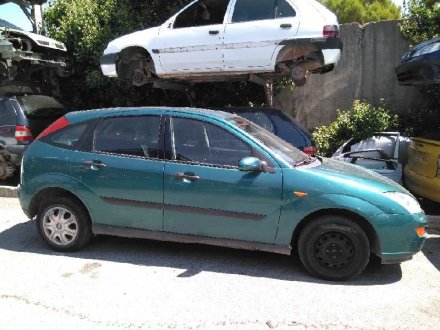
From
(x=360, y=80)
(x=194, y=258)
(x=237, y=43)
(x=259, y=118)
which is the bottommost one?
(x=194, y=258)

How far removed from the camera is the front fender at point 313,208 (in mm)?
4410

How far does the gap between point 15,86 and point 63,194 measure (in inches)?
236

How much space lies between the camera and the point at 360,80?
35.1 ft

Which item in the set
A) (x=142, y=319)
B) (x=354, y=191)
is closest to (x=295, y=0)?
(x=354, y=191)

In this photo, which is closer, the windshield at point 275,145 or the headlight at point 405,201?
the headlight at point 405,201

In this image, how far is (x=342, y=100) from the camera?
10.8 m

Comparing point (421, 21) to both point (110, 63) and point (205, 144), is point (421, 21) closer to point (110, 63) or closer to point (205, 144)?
point (110, 63)

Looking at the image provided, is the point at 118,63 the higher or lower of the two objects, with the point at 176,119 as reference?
higher

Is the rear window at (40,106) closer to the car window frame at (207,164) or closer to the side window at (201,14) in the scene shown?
the side window at (201,14)

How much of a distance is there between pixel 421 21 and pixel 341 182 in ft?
22.9

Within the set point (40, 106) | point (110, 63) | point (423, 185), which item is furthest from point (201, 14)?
point (423, 185)

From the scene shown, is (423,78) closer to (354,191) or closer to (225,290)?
(354,191)

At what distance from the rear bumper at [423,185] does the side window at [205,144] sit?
2894 mm

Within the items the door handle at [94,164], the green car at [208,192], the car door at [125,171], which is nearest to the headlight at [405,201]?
the green car at [208,192]
